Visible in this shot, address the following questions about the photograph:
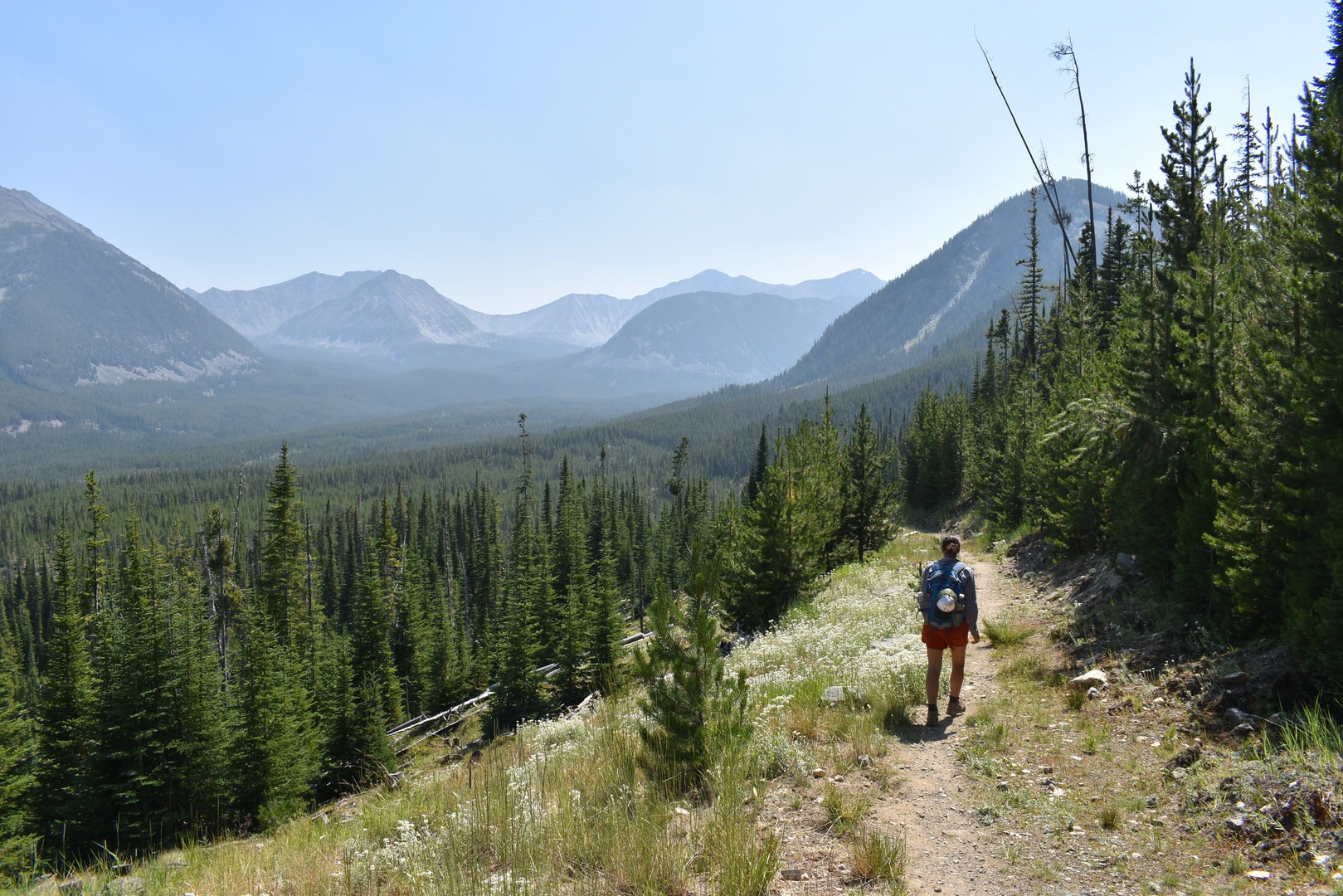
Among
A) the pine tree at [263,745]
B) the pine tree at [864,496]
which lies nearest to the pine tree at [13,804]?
the pine tree at [263,745]

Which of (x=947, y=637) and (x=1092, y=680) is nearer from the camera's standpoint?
(x=947, y=637)

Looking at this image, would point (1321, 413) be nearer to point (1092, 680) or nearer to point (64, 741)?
point (1092, 680)

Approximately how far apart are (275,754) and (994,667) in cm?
2363

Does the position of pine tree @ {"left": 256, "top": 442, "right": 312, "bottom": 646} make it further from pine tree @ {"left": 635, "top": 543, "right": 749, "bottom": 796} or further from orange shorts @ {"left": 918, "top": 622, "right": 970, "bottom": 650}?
orange shorts @ {"left": 918, "top": 622, "right": 970, "bottom": 650}

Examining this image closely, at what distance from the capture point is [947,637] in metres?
8.58

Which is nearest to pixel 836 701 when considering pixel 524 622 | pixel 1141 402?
pixel 1141 402

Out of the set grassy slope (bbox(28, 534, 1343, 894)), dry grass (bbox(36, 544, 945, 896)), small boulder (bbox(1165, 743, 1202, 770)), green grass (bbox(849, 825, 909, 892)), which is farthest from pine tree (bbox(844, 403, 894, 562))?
green grass (bbox(849, 825, 909, 892))

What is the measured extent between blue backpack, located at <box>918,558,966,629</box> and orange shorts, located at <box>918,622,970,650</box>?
0.18ft

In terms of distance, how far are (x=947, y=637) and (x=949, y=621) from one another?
232mm

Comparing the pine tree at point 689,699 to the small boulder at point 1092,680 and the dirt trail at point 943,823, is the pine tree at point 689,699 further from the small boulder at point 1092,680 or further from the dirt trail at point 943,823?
the small boulder at point 1092,680

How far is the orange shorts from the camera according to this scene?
852cm

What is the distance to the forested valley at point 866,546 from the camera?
8211mm

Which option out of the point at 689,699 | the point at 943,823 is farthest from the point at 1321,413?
the point at 689,699

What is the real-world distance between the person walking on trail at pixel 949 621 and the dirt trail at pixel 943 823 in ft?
1.45
